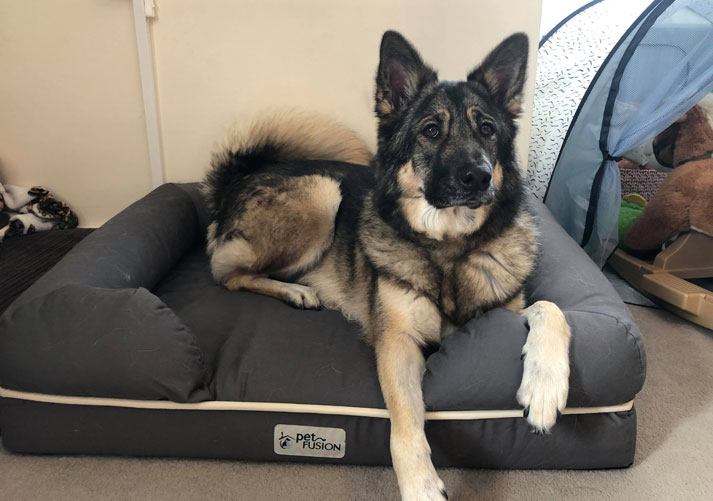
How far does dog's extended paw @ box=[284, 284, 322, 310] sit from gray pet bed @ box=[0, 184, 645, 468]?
0.40m

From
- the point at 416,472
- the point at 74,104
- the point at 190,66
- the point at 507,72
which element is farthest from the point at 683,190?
the point at 74,104

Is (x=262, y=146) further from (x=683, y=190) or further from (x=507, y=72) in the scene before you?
(x=683, y=190)

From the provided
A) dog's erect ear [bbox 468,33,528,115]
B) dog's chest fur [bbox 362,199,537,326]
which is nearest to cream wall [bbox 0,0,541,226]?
dog's erect ear [bbox 468,33,528,115]

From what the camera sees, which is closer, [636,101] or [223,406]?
[223,406]

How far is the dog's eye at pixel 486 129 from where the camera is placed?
63.8 inches

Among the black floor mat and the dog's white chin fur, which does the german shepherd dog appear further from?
the black floor mat

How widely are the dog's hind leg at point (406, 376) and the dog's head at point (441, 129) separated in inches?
9.6

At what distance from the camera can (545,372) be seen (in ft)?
4.43

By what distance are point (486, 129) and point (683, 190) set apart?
4.90 ft

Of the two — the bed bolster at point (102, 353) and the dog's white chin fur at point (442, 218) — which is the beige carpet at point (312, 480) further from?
the dog's white chin fur at point (442, 218)

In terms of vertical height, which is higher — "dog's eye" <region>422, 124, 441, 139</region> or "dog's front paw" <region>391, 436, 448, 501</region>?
"dog's eye" <region>422, 124, 441, 139</region>

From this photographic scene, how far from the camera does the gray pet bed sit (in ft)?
4.78

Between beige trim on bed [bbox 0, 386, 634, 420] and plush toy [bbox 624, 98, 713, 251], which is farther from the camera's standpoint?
plush toy [bbox 624, 98, 713, 251]

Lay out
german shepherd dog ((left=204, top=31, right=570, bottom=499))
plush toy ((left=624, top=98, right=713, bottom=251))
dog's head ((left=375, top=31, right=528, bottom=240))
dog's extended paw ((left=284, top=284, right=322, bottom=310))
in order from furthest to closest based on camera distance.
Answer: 1. plush toy ((left=624, top=98, right=713, bottom=251))
2. dog's extended paw ((left=284, top=284, right=322, bottom=310))
3. dog's head ((left=375, top=31, right=528, bottom=240))
4. german shepherd dog ((left=204, top=31, right=570, bottom=499))
